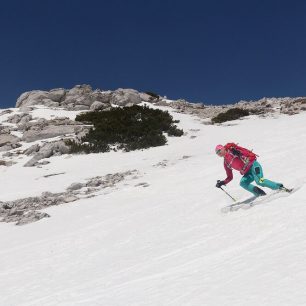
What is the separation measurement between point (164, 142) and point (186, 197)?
14566 mm

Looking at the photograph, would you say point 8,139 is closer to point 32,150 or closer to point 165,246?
point 32,150

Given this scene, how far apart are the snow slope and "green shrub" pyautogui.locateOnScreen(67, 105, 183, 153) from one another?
317 inches

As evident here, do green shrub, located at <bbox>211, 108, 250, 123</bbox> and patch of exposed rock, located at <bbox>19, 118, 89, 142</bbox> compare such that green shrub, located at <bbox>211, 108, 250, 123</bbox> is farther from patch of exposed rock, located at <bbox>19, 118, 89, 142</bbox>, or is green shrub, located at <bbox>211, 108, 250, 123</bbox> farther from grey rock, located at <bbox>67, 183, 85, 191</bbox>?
grey rock, located at <bbox>67, 183, 85, 191</bbox>

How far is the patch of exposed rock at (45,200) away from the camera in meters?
14.4

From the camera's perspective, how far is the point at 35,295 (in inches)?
270

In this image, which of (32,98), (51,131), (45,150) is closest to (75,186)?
(45,150)

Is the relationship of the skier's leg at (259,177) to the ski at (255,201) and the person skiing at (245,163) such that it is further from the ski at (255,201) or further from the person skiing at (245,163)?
the ski at (255,201)

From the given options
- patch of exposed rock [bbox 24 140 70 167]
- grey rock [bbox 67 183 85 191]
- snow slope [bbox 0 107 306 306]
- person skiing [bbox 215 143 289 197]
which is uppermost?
patch of exposed rock [bbox 24 140 70 167]

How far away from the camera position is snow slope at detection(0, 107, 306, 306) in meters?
4.95

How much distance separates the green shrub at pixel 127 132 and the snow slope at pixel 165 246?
26.4ft

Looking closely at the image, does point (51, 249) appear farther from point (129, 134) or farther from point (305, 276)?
point (129, 134)

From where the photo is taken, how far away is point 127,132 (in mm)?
29047

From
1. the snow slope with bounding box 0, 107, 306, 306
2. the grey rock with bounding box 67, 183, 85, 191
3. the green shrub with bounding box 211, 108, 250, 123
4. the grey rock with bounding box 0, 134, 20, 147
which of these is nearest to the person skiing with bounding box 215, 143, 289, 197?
the snow slope with bounding box 0, 107, 306, 306

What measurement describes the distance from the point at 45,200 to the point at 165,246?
9588 mm
